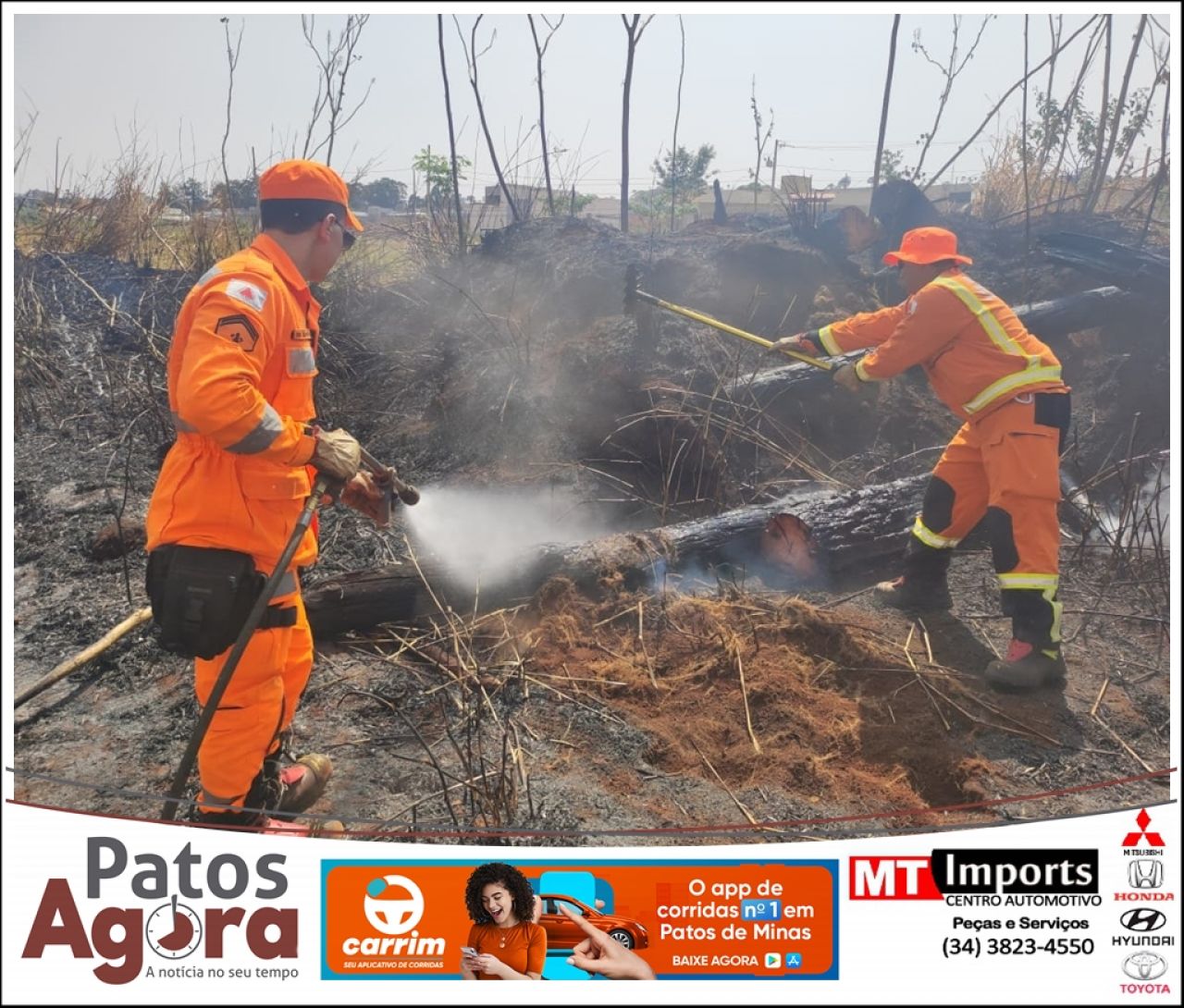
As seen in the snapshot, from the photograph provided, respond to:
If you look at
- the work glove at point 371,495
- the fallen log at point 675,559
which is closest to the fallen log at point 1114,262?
the fallen log at point 675,559

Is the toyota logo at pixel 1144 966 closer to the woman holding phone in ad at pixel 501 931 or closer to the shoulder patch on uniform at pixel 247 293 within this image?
the woman holding phone in ad at pixel 501 931

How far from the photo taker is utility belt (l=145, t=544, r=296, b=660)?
240 cm

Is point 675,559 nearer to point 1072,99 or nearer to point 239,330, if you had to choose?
point 239,330

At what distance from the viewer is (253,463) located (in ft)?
8.07

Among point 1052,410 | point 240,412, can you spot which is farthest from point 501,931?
point 1052,410

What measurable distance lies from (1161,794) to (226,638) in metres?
3.68

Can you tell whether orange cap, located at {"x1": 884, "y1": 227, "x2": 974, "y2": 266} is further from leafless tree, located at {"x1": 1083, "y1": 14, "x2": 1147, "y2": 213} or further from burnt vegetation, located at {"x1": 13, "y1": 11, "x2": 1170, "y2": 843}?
leafless tree, located at {"x1": 1083, "y1": 14, "x2": 1147, "y2": 213}

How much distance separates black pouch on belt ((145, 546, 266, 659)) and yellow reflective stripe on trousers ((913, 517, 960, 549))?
377 centimetres

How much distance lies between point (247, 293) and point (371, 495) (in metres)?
0.77

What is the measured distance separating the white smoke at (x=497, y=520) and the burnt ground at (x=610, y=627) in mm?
129

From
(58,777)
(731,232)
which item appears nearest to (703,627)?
(58,777)

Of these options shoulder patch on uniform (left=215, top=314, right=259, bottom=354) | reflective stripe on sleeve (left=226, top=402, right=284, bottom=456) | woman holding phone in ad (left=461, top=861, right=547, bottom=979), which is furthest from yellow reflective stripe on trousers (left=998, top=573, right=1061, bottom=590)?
shoulder patch on uniform (left=215, top=314, right=259, bottom=354)

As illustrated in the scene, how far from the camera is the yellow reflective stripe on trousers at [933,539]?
470cm

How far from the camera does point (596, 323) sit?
8164 millimetres
